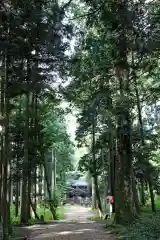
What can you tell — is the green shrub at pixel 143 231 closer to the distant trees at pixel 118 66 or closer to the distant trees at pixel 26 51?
the distant trees at pixel 118 66

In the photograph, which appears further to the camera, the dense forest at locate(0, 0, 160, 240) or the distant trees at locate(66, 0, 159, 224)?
the dense forest at locate(0, 0, 160, 240)

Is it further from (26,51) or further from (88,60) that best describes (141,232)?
(88,60)

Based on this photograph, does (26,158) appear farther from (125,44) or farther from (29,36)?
(125,44)

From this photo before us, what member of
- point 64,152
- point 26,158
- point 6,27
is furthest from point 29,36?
point 64,152

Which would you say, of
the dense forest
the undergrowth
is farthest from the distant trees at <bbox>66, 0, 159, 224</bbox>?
the undergrowth

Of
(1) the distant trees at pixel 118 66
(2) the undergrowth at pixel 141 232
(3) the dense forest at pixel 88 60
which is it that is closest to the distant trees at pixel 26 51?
(3) the dense forest at pixel 88 60

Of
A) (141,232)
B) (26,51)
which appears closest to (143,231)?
(141,232)

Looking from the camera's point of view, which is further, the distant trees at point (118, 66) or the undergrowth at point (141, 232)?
the undergrowth at point (141, 232)

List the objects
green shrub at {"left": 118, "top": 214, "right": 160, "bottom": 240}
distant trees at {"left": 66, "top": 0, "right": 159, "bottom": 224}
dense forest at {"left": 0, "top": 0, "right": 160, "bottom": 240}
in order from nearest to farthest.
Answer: distant trees at {"left": 66, "top": 0, "right": 159, "bottom": 224}
dense forest at {"left": 0, "top": 0, "right": 160, "bottom": 240}
green shrub at {"left": 118, "top": 214, "right": 160, "bottom": 240}

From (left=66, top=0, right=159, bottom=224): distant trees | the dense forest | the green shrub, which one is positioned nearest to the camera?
(left=66, top=0, right=159, bottom=224): distant trees

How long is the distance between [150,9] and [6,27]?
408cm

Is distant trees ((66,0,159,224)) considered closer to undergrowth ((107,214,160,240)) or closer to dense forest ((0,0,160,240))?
dense forest ((0,0,160,240))

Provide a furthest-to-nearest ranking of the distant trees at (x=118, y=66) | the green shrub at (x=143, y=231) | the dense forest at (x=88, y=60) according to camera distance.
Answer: the green shrub at (x=143, y=231), the dense forest at (x=88, y=60), the distant trees at (x=118, y=66)

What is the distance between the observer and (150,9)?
9273 millimetres
